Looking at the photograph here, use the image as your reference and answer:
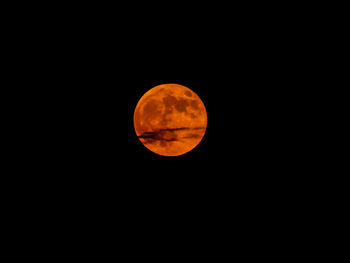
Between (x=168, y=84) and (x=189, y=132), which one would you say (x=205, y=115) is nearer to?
(x=189, y=132)

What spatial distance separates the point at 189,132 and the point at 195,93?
1.59ft

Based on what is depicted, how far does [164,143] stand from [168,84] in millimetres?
649

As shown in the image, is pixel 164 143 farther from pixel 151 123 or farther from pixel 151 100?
pixel 151 100

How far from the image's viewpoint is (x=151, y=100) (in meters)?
2.16

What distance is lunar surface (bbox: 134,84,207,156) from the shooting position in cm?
208

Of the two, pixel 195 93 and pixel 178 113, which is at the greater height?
pixel 195 93

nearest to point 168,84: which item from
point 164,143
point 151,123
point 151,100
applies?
point 151,100

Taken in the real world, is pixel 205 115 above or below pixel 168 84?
below

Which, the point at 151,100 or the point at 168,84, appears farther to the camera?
the point at 168,84

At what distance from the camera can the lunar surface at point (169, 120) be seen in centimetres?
208

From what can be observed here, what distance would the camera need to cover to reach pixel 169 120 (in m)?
2.07

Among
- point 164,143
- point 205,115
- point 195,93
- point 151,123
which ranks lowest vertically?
point 164,143

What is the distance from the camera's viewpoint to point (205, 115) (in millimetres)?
2305

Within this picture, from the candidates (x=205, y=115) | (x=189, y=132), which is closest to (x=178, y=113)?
(x=189, y=132)
